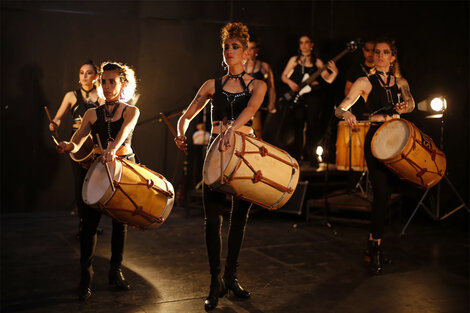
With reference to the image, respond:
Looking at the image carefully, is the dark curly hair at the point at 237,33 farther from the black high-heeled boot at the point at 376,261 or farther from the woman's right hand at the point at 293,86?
the woman's right hand at the point at 293,86

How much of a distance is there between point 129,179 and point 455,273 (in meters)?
2.74

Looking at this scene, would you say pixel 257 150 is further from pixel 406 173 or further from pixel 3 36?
pixel 3 36

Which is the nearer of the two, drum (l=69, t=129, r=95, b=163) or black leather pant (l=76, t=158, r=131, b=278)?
black leather pant (l=76, t=158, r=131, b=278)

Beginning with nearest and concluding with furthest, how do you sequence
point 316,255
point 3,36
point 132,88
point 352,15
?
point 132,88 < point 316,255 < point 3,36 < point 352,15

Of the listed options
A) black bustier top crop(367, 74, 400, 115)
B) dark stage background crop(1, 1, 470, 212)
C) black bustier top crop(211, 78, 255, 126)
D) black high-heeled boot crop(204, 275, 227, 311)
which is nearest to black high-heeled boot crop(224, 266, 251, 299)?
black high-heeled boot crop(204, 275, 227, 311)

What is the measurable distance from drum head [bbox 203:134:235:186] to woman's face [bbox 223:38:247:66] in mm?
522

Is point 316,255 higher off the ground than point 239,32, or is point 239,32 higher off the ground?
point 239,32

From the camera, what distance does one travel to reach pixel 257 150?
10.1 feet

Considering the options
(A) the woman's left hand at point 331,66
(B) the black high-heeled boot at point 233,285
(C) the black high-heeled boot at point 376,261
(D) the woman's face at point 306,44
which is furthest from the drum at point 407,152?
(D) the woman's face at point 306,44

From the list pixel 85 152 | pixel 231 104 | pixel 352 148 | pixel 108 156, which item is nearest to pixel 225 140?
pixel 231 104

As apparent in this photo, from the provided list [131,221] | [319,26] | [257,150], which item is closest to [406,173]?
[257,150]

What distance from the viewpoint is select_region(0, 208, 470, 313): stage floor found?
11.5ft

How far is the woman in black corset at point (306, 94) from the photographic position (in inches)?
263

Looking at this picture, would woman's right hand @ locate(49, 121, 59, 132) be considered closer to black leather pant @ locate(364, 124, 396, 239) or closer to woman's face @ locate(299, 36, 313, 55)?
black leather pant @ locate(364, 124, 396, 239)
